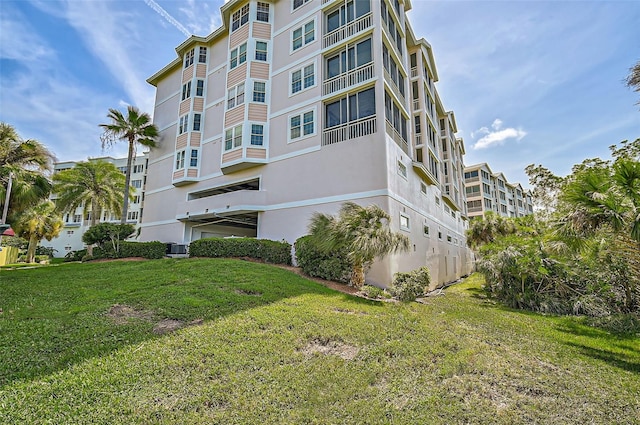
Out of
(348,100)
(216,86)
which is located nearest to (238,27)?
(216,86)

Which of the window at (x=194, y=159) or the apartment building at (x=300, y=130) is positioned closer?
the apartment building at (x=300, y=130)

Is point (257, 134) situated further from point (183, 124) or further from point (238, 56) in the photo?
point (183, 124)

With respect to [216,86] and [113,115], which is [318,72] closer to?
[216,86]

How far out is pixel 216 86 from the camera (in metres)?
21.7

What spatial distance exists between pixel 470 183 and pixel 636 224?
5203cm

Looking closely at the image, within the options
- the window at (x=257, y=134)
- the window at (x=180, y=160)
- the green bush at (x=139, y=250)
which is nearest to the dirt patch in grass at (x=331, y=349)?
the window at (x=257, y=134)

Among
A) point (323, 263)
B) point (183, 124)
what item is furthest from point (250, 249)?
point (183, 124)

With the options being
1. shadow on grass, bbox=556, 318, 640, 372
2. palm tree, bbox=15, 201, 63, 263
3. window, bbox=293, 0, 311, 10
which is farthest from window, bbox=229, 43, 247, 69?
palm tree, bbox=15, 201, 63, 263

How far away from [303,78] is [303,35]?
2.76m

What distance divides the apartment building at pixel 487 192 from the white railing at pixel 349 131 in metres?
39.9

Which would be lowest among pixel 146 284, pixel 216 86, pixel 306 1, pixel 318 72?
pixel 146 284

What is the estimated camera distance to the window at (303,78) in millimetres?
16359

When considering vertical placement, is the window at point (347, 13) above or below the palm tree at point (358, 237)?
above

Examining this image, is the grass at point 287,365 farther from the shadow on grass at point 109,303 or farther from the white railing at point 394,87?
the white railing at point 394,87
